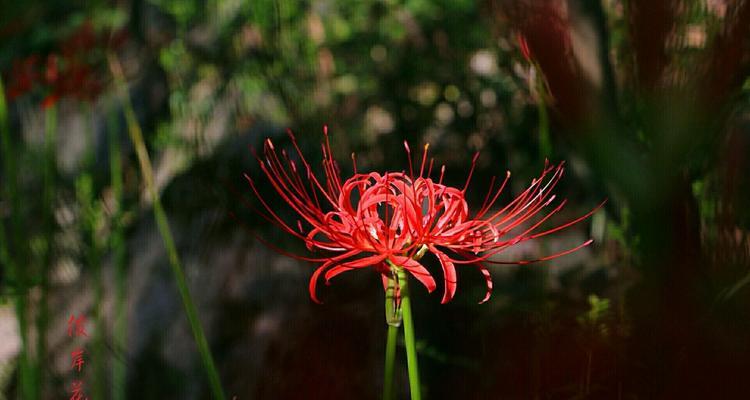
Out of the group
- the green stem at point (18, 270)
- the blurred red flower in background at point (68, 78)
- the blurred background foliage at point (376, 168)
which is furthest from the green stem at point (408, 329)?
the blurred red flower in background at point (68, 78)

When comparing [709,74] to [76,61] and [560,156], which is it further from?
[76,61]

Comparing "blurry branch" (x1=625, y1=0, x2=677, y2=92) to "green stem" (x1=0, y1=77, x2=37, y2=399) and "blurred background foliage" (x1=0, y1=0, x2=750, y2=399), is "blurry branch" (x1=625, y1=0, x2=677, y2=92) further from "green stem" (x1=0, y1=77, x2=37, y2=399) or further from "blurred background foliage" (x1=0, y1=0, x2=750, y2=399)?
"green stem" (x1=0, y1=77, x2=37, y2=399)

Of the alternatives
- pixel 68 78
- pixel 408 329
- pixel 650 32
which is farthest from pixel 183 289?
pixel 68 78

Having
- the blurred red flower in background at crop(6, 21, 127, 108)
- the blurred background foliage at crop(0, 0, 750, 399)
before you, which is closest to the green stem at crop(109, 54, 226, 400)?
the blurred background foliage at crop(0, 0, 750, 399)

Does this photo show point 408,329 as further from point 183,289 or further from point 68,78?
point 68,78

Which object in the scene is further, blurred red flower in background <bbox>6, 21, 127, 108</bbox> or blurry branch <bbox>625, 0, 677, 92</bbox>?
blurred red flower in background <bbox>6, 21, 127, 108</bbox>

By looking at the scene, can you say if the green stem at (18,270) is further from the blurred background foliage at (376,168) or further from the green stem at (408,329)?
the green stem at (408,329)

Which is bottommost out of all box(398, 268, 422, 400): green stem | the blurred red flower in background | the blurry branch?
box(398, 268, 422, 400): green stem

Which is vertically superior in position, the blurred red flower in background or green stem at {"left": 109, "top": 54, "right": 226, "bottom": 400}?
the blurred red flower in background
